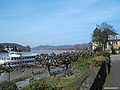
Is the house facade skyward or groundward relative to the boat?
skyward

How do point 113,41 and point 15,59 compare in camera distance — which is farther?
point 113,41

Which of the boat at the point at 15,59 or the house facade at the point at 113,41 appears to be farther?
the house facade at the point at 113,41

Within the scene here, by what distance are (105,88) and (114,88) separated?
1.89 feet

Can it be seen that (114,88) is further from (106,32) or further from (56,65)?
(106,32)

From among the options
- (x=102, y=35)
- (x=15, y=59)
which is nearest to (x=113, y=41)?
(x=102, y=35)

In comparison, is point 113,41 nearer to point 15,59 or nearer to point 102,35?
point 102,35

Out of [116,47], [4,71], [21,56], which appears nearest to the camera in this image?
[4,71]

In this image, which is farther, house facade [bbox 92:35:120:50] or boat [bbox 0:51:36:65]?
house facade [bbox 92:35:120:50]

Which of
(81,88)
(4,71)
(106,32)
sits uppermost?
(106,32)

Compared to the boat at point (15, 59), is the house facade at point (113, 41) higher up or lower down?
higher up

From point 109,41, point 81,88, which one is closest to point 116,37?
point 109,41

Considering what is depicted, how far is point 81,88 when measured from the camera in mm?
8547

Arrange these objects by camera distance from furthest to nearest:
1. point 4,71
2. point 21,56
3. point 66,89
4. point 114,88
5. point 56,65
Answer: point 21,56 < point 4,71 < point 56,65 < point 114,88 < point 66,89

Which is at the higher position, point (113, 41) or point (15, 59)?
point (113, 41)
